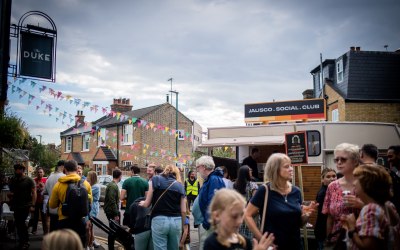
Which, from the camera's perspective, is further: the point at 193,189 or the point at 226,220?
the point at 193,189

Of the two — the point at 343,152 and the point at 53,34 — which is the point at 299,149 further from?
the point at 53,34

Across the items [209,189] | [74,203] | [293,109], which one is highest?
[293,109]

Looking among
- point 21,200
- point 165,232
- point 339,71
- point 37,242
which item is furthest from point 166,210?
point 339,71

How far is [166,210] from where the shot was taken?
5.59 metres

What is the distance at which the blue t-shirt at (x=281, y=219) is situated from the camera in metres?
3.56

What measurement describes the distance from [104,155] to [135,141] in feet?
12.0

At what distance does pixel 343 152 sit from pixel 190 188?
1111 centimetres

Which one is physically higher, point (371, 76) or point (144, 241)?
point (371, 76)

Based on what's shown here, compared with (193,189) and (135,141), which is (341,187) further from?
(135,141)

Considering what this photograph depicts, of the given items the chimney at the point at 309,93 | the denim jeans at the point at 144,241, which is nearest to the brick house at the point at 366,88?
the chimney at the point at 309,93

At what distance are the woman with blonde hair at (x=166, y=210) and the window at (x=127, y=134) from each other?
29.4 m

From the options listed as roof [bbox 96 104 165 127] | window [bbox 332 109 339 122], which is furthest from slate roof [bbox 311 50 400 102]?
roof [bbox 96 104 165 127]

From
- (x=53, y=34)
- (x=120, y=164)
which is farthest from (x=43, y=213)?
(x=120, y=164)

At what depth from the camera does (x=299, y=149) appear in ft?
24.8
